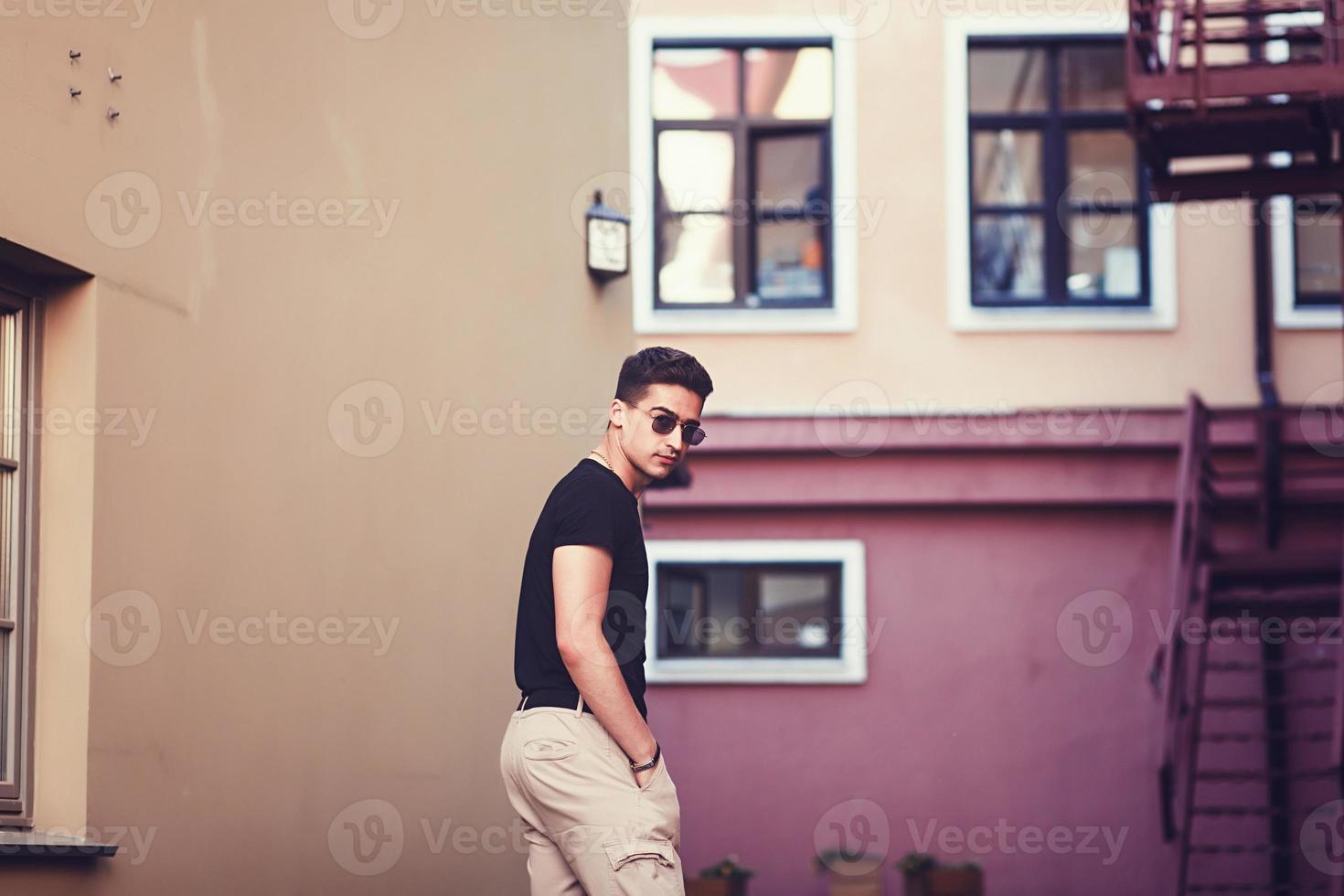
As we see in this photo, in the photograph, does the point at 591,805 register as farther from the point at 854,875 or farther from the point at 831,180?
the point at 831,180

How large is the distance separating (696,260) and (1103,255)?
2.81 meters

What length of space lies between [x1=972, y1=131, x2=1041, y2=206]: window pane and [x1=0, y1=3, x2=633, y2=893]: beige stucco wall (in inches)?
206

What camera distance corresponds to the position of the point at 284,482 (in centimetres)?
578

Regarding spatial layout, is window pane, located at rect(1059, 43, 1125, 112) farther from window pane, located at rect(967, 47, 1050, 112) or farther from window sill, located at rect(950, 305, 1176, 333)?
window sill, located at rect(950, 305, 1176, 333)

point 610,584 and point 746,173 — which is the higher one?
point 746,173

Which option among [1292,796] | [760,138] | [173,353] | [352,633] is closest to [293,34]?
[173,353]

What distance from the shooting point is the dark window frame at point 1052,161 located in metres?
12.3

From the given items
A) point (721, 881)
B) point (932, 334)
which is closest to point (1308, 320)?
point (932, 334)

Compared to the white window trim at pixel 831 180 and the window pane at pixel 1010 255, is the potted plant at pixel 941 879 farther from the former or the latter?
the window pane at pixel 1010 255

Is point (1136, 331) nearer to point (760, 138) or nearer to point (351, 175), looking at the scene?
point (760, 138)

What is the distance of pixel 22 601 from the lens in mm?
4840

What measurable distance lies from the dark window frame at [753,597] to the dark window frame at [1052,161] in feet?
7.17

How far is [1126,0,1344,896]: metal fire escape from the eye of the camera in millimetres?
9180

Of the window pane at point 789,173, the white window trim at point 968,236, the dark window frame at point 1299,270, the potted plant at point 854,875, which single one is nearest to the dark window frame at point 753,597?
the potted plant at point 854,875
